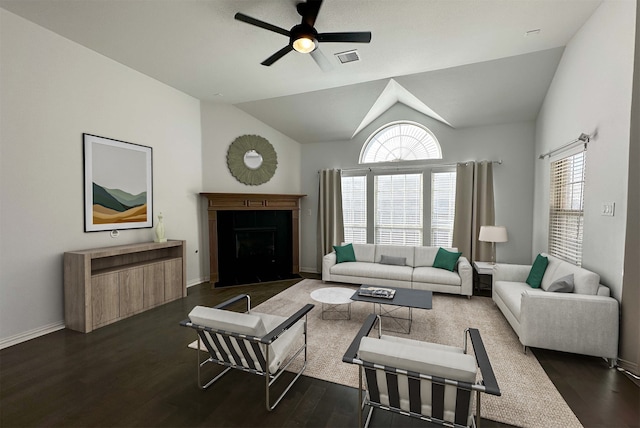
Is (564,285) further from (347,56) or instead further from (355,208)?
(355,208)

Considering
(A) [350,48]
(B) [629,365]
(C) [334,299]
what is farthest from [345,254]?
(B) [629,365]

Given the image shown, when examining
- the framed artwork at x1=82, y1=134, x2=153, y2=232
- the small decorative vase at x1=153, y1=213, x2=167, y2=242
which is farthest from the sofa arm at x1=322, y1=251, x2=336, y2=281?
the framed artwork at x1=82, y1=134, x2=153, y2=232

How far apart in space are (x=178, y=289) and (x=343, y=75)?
4383 mm

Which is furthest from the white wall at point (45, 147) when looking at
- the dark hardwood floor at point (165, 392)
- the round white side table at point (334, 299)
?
the round white side table at point (334, 299)

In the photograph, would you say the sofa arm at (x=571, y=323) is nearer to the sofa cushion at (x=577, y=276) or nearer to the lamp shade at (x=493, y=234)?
the sofa cushion at (x=577, y=276)

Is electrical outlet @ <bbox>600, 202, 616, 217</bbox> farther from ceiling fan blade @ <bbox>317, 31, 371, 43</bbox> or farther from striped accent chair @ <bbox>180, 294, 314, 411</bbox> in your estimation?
striped accent chair @ <bbox>180, 294, 314, 411</bbox>

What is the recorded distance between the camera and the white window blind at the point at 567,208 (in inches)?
146

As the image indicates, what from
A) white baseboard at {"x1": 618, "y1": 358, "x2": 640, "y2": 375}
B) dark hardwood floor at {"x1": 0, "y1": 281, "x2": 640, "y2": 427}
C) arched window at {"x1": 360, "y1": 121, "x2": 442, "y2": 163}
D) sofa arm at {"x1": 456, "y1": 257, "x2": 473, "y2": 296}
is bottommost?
dark hardwood floor at {"x1": 0, "y1": 281, "x2": 640, "y2": 427}

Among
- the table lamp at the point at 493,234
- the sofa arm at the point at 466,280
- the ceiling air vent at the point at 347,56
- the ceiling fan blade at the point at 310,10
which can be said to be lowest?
the sofa arm at the point at 466,280

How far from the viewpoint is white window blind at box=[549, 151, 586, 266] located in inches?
146

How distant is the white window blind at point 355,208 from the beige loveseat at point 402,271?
69 cm

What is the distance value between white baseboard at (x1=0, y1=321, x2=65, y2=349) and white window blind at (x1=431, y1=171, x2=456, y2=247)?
20.2 feet

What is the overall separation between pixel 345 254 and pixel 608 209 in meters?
3.86

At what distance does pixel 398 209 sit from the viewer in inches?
250
